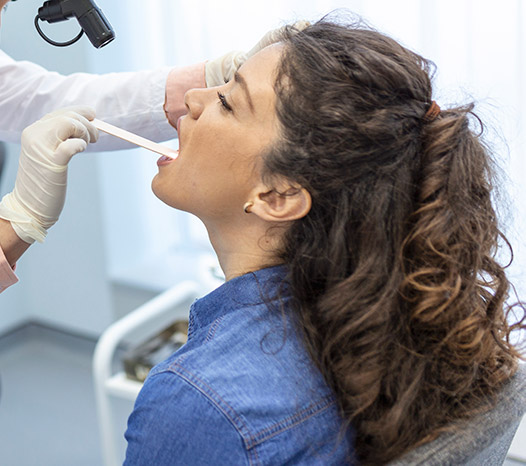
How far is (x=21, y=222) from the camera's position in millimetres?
1060

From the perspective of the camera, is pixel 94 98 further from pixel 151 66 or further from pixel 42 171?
pixel 151 66

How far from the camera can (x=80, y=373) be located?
2.62 m

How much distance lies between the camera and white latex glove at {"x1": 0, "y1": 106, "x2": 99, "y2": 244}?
3.44ft

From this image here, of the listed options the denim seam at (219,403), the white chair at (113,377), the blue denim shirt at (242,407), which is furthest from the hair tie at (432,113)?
the white chair at (113,377)

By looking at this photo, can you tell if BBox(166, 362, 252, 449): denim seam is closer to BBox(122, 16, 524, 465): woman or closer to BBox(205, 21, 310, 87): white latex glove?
BBox(122, 16, 524, 465): woman

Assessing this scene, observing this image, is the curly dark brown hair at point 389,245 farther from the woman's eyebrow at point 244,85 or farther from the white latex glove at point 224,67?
the white latex glove at point 224,67

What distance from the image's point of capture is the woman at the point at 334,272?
31.8 inches

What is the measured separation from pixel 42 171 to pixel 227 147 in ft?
0.94

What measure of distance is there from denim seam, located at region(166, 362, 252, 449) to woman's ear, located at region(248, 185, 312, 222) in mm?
257

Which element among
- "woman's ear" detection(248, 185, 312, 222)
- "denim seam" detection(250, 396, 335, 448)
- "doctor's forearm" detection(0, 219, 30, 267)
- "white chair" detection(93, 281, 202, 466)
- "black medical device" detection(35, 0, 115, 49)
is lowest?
"white chair" detection(93, 281, 202, 466)

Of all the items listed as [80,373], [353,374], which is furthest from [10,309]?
[353,374]

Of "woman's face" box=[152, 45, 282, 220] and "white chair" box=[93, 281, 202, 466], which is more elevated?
"woman's face" box=[152, 45, 282, 220]

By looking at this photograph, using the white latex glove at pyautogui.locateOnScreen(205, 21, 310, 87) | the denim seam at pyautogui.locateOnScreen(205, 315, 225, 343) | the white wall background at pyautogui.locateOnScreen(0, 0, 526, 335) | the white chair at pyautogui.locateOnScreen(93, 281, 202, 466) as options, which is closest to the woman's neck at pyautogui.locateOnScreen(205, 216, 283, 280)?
the denim seam at pyautogui.locateOnScreen(205, 315, 225, 343)

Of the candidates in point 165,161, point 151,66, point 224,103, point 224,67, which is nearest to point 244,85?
point 224,103
